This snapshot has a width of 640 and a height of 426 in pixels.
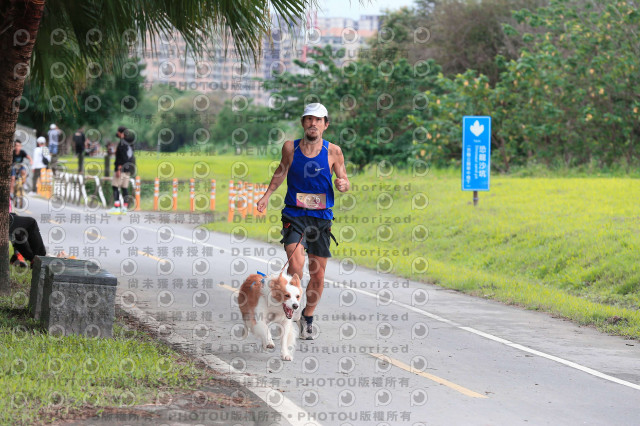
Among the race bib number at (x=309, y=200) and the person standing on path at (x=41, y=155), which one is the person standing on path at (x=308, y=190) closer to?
the race bib number at (x=309, y=200)

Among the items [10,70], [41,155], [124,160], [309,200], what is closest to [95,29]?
[10,70]

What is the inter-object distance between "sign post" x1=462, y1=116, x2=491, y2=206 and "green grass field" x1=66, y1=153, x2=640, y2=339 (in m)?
0.81

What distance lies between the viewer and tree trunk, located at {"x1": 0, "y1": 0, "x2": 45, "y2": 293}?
1046 centimetres

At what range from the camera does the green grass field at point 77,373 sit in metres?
6.39

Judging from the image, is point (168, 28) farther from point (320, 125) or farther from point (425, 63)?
point (425, 63)

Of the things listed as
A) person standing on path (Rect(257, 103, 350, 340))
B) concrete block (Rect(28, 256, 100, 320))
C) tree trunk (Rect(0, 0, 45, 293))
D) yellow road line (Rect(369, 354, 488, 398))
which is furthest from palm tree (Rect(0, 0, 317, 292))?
yellow road line (Rect(369, 354, 488, 398))

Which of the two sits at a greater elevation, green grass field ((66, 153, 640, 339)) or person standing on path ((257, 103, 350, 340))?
person standing on path ((257, 103, 350, 340))

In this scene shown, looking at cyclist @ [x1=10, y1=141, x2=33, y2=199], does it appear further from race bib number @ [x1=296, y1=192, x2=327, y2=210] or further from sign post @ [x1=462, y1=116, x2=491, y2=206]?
race bib number @ [x1=296, y1=192, x2=327, y2=210]

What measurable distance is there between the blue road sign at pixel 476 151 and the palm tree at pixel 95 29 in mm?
10643

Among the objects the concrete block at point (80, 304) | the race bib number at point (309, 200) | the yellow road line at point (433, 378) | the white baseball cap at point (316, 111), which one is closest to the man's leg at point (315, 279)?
the race bib number at point (309, 200)

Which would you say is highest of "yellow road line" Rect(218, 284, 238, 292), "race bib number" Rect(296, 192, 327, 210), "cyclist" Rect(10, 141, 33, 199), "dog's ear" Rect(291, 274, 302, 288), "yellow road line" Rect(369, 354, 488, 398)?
"cyclist" Rect(10, 141, 33, 199)

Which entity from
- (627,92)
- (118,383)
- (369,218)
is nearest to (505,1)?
(627,92)

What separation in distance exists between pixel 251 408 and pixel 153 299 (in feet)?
20.1

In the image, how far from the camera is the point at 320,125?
9188 millimetres
